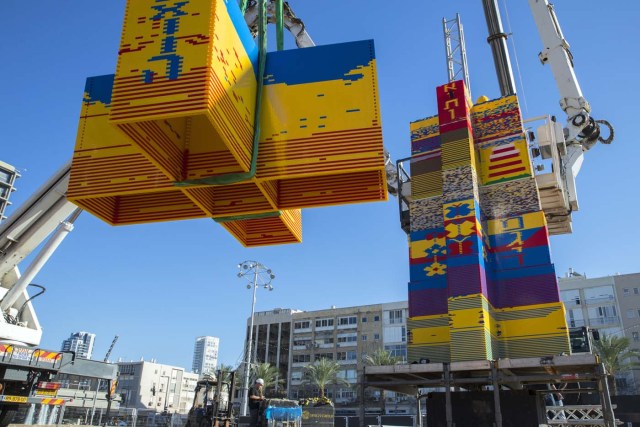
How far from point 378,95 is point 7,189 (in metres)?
36.9

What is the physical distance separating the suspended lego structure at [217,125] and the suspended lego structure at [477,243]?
16.1 meters

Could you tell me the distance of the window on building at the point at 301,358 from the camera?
89.6 m

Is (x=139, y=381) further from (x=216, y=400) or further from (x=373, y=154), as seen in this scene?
(x=373, y=154)

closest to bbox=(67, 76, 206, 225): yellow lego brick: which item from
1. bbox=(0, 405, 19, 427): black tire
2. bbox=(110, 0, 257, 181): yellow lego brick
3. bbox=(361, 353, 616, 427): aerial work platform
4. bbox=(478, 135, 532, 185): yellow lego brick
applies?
bbox=(110, 0, 257, 181): yellow lego brick

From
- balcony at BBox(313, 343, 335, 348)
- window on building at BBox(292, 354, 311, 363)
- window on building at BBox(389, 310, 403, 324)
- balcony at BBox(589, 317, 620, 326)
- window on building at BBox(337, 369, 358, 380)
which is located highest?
window on building at BBox(389, 310, 403, 324)

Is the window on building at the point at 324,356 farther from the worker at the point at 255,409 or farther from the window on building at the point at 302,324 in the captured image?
the worker at the point at 255,409

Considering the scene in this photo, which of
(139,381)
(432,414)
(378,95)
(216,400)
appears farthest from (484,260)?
(139,381)

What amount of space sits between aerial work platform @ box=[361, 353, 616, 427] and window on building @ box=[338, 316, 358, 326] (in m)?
63.0

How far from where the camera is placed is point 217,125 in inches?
233

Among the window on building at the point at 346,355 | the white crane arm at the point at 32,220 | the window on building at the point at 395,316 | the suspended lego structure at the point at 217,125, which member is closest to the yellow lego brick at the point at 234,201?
the suspended lego structure at the point at 217,125

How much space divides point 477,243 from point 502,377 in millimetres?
6270

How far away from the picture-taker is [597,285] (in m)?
73.9

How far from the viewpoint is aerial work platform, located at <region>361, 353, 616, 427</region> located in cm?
1816

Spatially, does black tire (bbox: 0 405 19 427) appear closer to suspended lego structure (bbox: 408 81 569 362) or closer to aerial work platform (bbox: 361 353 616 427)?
aerial work platform (bbox: 361 353 616 427)
